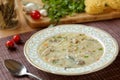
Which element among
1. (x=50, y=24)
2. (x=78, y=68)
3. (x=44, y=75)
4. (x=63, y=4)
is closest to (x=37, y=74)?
(x=44, y=75)

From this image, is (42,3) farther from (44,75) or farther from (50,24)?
(44,75)

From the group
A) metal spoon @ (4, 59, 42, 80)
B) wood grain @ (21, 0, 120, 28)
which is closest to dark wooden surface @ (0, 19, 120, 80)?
metal spoon @ (4, 59, 42, 80)

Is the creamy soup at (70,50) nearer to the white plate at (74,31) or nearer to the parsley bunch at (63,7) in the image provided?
the white plate at (74,31)

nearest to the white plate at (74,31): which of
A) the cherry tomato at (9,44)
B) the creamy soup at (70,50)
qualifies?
the creamy soup at (70,50)

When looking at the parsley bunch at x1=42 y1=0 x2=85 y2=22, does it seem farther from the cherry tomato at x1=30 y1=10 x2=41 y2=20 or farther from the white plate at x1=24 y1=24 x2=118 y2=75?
the white plate at x1=24 y1=24 x2=118 y2=75

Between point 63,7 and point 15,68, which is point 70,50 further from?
point 63,7
